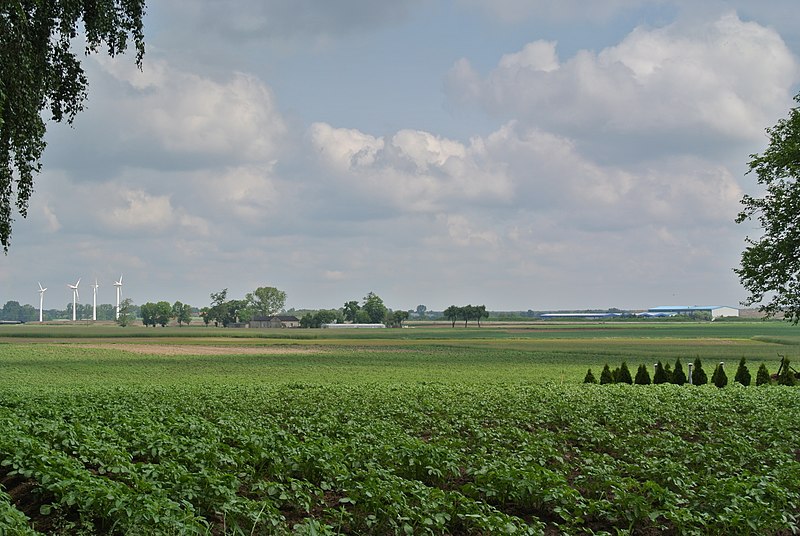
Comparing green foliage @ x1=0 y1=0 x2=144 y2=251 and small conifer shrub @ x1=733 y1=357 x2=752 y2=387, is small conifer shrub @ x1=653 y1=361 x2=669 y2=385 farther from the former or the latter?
green foliage @ x1=0 y1=0 x2=144 y2=251

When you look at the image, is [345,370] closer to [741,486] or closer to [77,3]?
[77,3]

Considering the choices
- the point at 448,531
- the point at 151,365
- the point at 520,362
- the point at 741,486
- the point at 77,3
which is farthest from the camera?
the point at 520,362

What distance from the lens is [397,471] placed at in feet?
41.2

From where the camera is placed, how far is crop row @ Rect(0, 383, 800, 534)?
9.44 metres

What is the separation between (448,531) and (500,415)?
33.4 feet

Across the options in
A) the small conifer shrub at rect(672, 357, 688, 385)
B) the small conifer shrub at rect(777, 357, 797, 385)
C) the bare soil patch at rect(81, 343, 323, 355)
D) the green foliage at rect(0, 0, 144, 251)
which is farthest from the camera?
the bare soil patch at rect(81, 343, 323, 355)

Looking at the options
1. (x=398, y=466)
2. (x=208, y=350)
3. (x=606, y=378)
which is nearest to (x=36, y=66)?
(x=398, y=466)

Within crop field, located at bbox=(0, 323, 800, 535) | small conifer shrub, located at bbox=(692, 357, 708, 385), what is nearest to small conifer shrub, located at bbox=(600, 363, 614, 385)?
small conifer shrub, located at bbox=(692, 357, 708, 385)

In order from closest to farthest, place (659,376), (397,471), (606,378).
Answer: (397,471) < (606,378) < (659,376)

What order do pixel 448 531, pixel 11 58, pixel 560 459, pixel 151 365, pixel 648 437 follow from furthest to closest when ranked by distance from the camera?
pixel 151 365, pixel 11 58, pixel 648 437, pixel 560 459, pixel 448 531

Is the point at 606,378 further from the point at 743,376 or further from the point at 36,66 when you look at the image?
the point at 36,66

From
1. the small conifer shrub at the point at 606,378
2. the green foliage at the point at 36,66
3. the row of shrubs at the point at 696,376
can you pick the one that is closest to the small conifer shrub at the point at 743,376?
the row of shrubs at the point at 696,376

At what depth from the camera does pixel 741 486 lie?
35.4ft

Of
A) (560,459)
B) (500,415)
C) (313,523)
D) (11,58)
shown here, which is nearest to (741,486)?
(560,459)
